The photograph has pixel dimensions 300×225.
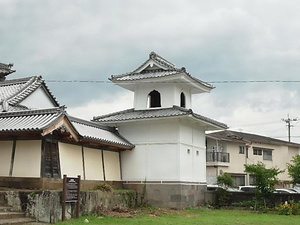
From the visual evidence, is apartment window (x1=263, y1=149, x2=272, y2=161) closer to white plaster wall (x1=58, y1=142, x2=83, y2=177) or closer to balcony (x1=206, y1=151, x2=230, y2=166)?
balcony (x1=206, y1=151, x2=230, y2=166)

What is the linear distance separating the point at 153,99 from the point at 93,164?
6255mm

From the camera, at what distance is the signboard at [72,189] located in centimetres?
1596

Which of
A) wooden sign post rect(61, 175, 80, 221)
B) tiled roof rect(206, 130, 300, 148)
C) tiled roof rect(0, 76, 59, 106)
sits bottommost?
wooden sign post rect(61, 175, 80, 221)

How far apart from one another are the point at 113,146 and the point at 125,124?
236cm

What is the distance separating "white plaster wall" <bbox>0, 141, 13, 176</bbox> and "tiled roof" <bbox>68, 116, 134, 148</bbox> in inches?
129

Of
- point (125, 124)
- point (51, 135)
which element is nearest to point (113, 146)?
point (125, 124)

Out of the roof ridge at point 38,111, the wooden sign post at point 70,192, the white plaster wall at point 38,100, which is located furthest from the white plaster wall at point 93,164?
the white plaster wall at point 38,100

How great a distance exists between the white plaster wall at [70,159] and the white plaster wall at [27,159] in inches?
55.8

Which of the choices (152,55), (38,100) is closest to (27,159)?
(38,100)

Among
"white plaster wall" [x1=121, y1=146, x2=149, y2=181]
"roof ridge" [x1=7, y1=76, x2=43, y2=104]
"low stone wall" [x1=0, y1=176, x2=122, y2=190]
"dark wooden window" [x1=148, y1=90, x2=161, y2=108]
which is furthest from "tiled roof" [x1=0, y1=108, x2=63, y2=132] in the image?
"dark wooden window" [x1=148, y1=90, x2=161, y2=108]

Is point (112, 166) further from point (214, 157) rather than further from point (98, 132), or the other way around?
point (214, 157)

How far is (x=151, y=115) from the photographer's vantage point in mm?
22984

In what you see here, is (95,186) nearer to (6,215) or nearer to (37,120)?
(37,120)

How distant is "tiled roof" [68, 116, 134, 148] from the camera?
20.9 metres
